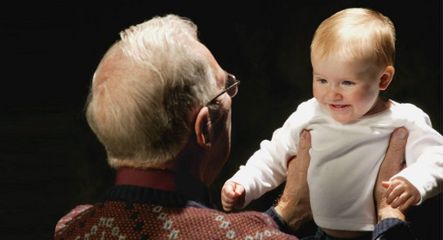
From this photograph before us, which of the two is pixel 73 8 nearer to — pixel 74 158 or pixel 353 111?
pixel 74 158

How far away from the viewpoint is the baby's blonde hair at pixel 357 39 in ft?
6.80

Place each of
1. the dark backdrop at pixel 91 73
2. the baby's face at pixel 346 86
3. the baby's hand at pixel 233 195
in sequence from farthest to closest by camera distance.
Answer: the dark backdrop at pixel 91 73 < the baby's hand at pixel 233 195 < the baby's face at pixel 346 86

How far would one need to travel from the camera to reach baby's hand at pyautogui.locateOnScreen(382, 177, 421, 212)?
1993 millimetres

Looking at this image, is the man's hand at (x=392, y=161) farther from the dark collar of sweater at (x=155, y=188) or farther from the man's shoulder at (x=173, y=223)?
the dark collar of sweater at (x=155, y=188)

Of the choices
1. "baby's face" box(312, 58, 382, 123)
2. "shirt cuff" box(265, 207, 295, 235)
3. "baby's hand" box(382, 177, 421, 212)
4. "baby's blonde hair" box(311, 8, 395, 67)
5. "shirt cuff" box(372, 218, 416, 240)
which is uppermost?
"baby's blonde hair" box(311, 8, 395, 67)

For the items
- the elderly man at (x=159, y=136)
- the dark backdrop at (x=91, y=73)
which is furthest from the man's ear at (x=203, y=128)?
the dark backdrop at (x=91, y=73)

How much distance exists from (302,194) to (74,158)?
3.84ft

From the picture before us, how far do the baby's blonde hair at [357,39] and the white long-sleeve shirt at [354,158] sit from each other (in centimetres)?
19

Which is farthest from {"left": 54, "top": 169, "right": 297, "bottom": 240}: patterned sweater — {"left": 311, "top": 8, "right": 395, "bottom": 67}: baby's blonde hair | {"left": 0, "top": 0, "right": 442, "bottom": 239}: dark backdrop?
{"left": 0, "top": 0, "right": 442, "bottom": 239}: dark backdrop

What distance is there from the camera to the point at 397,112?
2.16m

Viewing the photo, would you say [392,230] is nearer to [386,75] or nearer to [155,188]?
[386,75]

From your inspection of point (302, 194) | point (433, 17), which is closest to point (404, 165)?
point (302, 194)

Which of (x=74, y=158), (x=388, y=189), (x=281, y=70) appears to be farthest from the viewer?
(x=74, y=158)

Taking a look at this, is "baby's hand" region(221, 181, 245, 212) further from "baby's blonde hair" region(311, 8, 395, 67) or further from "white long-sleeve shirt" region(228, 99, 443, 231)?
"baby's blonde hair" region(311, 8, 395, 67)
